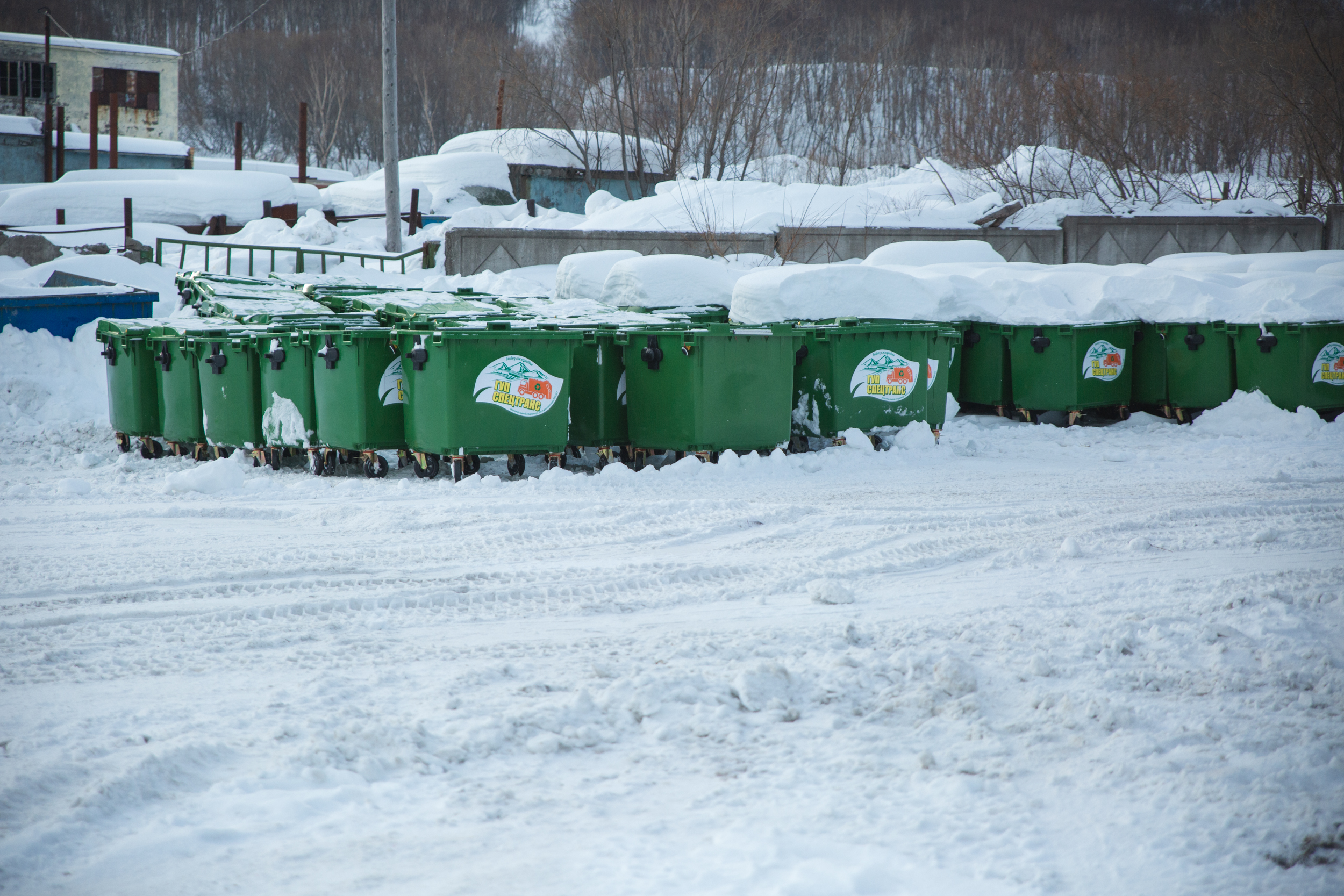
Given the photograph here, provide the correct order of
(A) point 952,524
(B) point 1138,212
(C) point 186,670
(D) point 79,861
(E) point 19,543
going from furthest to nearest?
1. (B) point 1138,212
2. (A) point 952,524
3. (E) point 19,543
4. (C) point 186,670
5. (D) point 79,861

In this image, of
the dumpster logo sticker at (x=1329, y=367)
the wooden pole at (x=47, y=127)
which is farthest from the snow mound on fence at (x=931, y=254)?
the wooden pole at (x=47, y=127)

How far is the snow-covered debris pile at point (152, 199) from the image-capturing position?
78.9 ft

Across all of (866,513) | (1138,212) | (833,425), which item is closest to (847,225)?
(1138,212)

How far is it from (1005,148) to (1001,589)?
24093 millimetres

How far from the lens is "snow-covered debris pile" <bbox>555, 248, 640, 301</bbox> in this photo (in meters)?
10.6

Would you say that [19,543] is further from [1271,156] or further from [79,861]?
[1271,156]

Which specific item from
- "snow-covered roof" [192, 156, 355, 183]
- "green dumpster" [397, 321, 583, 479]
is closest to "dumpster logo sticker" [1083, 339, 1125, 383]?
"green dumpster" [397, 321, 583, 479]

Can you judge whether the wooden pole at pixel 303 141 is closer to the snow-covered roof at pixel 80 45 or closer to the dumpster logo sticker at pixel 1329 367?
the snow-covered roof at pixel 80 45

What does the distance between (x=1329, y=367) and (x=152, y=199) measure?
23.9 m

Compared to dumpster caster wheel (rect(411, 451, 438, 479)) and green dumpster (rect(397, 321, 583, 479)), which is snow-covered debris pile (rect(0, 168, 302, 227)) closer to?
dumpster caster wheel (rect(411, 451, 438, 479))

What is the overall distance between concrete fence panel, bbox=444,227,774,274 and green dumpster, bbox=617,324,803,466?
25.8 ft

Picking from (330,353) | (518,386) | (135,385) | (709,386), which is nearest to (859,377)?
(709,386)

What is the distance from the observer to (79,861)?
2.48 meters

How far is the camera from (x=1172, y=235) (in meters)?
17.6
